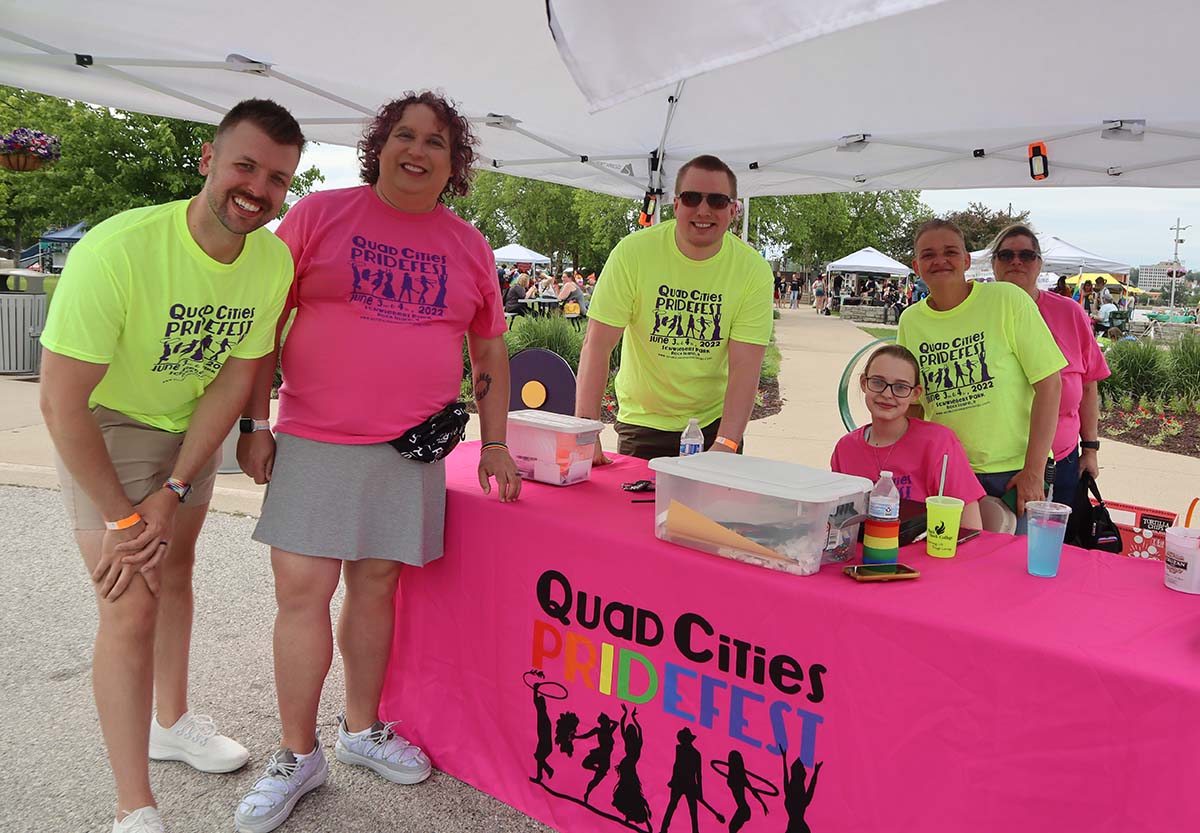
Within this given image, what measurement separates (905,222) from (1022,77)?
172ft

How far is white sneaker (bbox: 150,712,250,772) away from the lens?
102 inches

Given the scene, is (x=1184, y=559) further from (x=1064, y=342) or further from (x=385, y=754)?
(x=385, y=754)

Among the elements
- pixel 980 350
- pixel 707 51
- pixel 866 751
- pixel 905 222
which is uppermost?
pixel 905 222

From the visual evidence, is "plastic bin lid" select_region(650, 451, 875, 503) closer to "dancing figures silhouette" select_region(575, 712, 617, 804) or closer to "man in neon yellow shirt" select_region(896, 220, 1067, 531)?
"dancing figures silhouette" select_region(575, 712, 617, 804)

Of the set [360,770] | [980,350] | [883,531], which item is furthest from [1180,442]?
[360,770]

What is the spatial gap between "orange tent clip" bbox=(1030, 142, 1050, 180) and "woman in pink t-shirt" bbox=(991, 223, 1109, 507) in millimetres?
1107

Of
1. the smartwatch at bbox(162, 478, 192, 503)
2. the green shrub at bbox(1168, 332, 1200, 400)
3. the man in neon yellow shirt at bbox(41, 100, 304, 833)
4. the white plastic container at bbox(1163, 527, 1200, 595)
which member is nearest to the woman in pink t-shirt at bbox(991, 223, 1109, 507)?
the white plastic container at bbox(1163, 527, 1200, 595)

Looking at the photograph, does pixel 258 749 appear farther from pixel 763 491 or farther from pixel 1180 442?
pixel 1180 442

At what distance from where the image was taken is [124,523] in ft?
6.70

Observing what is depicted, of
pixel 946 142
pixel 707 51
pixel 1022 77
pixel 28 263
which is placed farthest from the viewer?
pixel 28 263

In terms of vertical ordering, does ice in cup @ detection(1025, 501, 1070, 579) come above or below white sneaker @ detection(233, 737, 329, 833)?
above

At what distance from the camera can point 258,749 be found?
9.07 ft

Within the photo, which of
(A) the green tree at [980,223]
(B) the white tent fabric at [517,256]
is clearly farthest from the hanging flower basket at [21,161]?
(A) the green tree at [980,223]

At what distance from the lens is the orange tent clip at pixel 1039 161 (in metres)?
4.49
